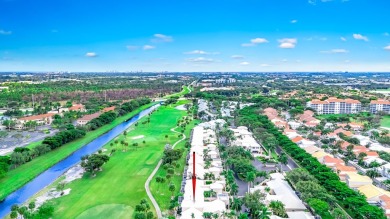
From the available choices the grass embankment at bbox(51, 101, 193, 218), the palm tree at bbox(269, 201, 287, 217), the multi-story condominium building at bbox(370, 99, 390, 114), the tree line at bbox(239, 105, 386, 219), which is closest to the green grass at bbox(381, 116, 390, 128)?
the multi-story condominium building at bbox(370, 99, 390, 114)

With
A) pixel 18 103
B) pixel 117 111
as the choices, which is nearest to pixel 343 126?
pixel 117 111

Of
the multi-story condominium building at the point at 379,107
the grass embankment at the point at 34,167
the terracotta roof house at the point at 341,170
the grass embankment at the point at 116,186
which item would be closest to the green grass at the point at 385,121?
the multi-story condominium building at the point at 379,107

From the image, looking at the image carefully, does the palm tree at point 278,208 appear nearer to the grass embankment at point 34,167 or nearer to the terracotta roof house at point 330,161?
the terracotta roof house at point 330,161

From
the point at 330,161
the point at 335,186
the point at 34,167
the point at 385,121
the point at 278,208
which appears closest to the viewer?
the point at 278,208

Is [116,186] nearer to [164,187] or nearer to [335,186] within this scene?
[164,187]

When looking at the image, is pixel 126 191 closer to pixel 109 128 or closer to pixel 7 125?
pixel 109 128

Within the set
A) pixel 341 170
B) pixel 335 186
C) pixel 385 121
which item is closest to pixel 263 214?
pixel 335 186
